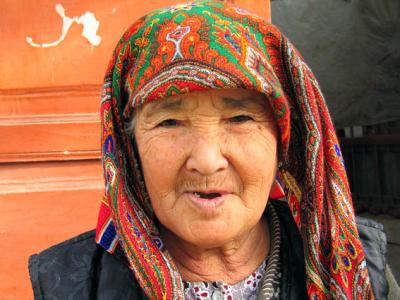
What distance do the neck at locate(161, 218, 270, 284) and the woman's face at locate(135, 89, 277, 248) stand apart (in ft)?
0.50

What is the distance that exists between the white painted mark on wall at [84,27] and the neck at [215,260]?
1.66 meters

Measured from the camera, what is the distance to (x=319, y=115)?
5.25 feet

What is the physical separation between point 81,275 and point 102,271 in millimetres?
65

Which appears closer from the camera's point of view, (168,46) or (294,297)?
(168,46)

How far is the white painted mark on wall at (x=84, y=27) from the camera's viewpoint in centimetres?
294

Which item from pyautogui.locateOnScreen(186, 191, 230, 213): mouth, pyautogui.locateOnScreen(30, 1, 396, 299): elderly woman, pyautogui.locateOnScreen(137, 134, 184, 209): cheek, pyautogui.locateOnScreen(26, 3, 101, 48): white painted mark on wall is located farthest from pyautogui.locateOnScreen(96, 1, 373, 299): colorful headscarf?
pyautogui.locateOnScreen(26, 3, 101, 48): white painted mark on wall

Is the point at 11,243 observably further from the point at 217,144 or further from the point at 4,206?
the point at 217,144

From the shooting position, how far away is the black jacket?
5.07ft

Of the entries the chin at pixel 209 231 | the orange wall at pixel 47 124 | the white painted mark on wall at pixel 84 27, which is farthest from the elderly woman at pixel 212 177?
the white painted mark on wall at pixel 84 27

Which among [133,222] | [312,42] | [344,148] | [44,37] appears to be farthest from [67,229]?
[344,148]

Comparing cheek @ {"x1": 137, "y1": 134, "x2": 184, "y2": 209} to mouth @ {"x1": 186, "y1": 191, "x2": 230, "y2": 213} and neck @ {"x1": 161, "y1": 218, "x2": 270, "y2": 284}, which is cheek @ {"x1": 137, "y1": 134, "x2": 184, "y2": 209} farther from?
neck @ {"x1": 161, "y1": 218, "x2": 270, "y2": 284}

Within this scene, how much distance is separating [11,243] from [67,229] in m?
0.31

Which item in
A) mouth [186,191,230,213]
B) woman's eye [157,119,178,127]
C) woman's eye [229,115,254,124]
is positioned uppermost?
woman's eye [157,119,178,127]

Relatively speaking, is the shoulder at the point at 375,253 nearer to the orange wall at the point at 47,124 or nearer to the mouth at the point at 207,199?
the mouth at the point at 207,199
